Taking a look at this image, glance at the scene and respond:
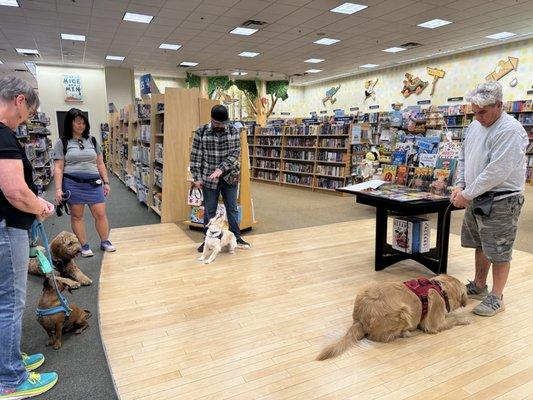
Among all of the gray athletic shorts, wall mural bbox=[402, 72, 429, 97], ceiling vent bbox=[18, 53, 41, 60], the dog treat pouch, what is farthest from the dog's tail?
ceiling vent bbox=[18, 53, 41, 60]

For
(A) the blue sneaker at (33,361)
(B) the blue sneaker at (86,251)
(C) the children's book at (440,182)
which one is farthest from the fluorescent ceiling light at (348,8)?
Result: (A) the blue sneaker at (33,361)

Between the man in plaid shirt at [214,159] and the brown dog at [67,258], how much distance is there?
1410 millimetres

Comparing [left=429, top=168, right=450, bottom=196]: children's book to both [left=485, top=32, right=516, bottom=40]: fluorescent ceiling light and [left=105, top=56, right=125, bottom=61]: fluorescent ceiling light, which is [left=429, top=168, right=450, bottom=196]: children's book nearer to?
[left=485, top=32, right=516, bottom=40]: fluorescent ceiling light

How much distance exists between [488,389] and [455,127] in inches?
446

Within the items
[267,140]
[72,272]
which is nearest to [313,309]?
[72,272]

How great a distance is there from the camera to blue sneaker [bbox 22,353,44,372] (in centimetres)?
212

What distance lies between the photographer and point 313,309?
114 inches

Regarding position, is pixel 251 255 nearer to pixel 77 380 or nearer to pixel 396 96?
pixel 77 380

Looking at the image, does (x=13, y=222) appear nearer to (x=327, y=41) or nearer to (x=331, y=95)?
(x=327, y=41)

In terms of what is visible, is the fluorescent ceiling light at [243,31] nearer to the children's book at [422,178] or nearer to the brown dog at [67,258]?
the children's book at [422,178]

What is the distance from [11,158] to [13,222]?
30 centimetres

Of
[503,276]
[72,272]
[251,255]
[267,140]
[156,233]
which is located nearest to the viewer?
[503,276]

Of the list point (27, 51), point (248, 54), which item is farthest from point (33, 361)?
point (27, 51)

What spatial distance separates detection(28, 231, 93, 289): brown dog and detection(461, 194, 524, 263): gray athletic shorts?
10.5ft
